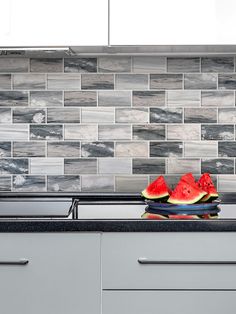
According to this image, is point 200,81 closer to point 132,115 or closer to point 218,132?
point 218,132

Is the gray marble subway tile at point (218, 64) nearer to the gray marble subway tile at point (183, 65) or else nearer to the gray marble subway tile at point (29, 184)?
the gray marble subway tile at point (183, 65)

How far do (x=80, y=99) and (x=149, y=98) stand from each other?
324 millimetres

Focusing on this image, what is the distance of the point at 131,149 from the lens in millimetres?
2654

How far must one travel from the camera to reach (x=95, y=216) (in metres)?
2.14

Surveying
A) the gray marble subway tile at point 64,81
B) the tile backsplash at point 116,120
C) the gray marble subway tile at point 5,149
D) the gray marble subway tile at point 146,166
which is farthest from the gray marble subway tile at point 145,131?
the gray marble subway tile at point 5,149

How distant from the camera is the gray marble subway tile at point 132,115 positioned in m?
2.64

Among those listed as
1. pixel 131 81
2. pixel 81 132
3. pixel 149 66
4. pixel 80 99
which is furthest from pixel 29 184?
pixel 149 66

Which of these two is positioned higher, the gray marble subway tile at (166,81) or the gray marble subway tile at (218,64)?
the gray marble subway tile at (218,64)
